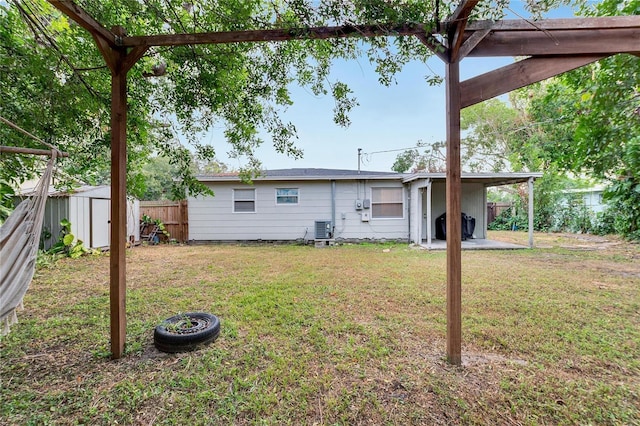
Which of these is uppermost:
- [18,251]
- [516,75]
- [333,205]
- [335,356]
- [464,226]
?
[516,75]

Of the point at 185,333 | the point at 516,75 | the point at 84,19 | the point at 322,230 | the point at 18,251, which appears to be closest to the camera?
the point at 84,19

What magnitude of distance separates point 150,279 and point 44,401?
3406mm

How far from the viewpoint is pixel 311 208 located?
9953 mm

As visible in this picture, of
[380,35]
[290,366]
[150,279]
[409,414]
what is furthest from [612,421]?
[150,279]

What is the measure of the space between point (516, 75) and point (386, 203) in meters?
7.82

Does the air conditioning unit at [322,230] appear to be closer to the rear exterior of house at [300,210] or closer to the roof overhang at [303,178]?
the rear exterior of house at [300,210]

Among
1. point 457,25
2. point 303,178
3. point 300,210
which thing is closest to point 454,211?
point 457,25

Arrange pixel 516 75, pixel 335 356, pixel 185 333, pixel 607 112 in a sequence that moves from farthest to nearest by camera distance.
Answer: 1. pixel 607 112
2. pixel 185 333
3. pixel 335 356
4. pixel 516 75

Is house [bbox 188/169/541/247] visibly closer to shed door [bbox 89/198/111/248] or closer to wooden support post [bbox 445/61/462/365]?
shed door [bbox 89/198/111/248]

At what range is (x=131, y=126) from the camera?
11.0 ft

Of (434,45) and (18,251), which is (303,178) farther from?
(18,251)

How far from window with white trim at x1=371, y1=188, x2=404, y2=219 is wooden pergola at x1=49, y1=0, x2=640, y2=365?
769 centimetres

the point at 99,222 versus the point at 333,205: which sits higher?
the point at 333,205

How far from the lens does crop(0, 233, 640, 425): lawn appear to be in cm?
181
